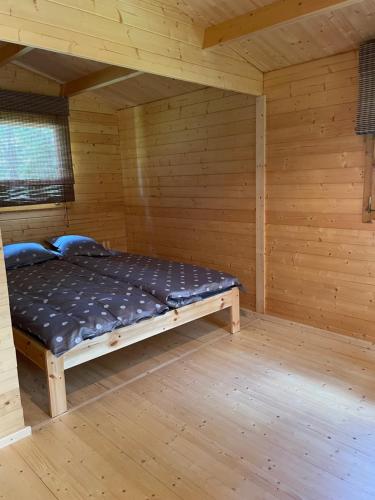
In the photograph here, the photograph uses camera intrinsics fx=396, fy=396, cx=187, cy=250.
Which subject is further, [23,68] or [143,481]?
[23,68]

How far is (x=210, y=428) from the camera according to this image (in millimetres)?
2158

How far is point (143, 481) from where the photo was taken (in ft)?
5.91

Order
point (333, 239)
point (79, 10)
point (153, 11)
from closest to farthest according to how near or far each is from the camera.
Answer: point (79, 10) → point (153, 11) → point (333, 239)

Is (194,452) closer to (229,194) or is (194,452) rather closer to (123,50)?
(123,50)

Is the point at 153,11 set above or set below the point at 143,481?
above

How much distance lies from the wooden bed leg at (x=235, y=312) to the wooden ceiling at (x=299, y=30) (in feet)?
6.23

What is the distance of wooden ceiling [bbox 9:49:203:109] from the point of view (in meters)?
3.75

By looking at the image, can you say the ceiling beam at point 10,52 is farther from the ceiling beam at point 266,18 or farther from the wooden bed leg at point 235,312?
the wooden bed leg at point 235,312

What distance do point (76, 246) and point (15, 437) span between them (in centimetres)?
236

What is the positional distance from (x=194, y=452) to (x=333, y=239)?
6.52 feet

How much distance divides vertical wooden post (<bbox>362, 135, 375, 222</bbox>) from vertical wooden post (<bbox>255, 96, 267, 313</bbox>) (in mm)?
891

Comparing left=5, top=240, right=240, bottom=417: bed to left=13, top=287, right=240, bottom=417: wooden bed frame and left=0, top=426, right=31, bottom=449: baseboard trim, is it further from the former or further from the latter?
left=0, top=426, right=31, bottom=449: baseboard trim

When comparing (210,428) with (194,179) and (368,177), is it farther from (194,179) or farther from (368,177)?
(194,179)

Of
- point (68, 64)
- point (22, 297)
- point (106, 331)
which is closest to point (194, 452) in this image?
point (106, 331)
